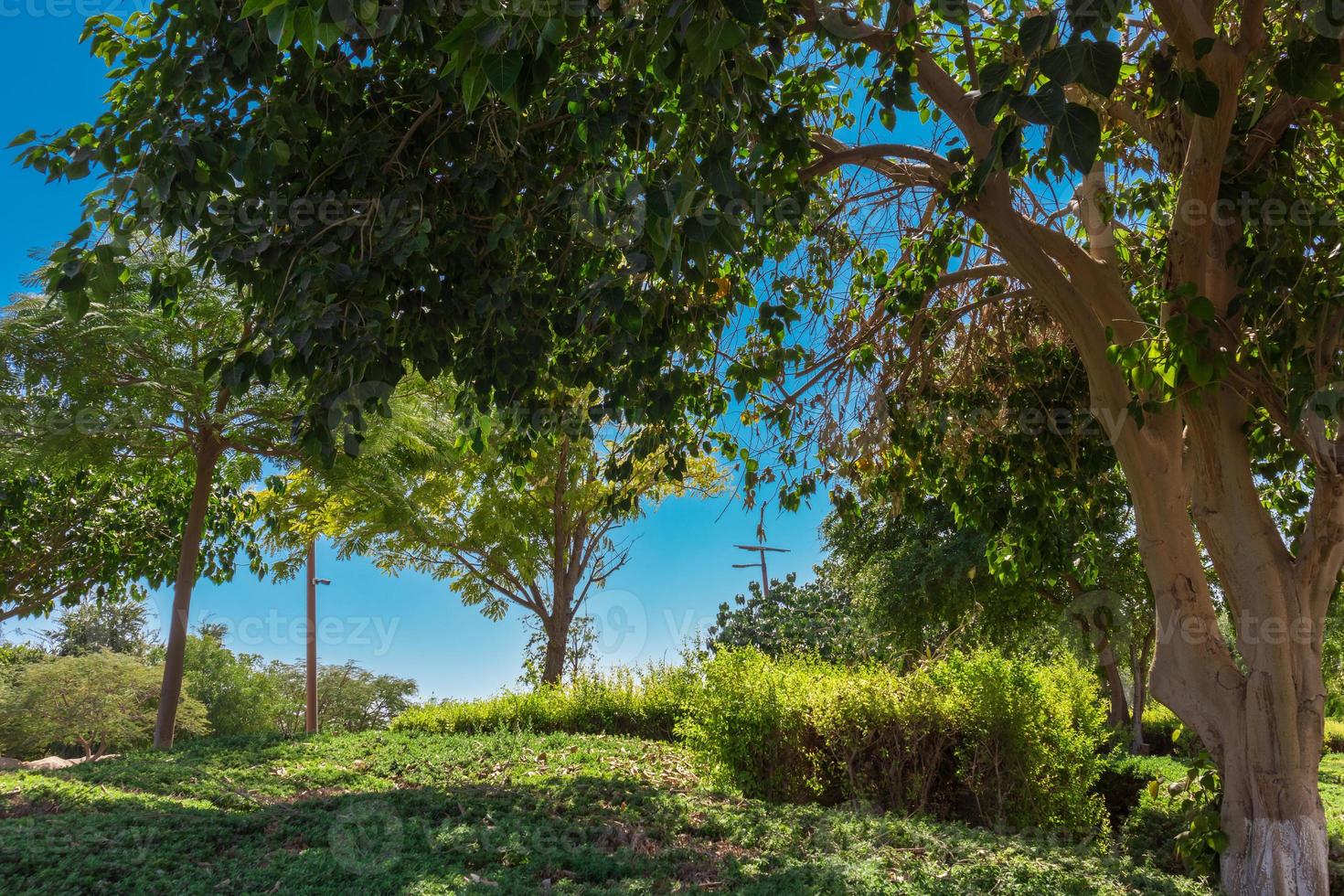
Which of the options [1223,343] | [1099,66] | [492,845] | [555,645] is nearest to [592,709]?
[555,645]

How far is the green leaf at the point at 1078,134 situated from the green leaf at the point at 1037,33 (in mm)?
168

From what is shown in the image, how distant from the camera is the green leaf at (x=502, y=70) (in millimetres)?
2271

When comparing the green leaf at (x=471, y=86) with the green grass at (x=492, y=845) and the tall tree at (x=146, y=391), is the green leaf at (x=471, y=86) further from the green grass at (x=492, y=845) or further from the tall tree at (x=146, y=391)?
the tall tree at (x=146, y=391)

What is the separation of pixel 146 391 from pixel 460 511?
7.60 metres

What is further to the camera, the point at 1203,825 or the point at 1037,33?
the point at 1203,825

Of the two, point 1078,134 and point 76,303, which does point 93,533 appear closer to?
point 76,303

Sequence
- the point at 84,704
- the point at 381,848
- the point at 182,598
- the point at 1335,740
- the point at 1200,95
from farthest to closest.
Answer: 1. the point at 1335,740
2. the point at 84,704
3. the point at 182,598
4. the point at 381,848
5. the point at 1200,95

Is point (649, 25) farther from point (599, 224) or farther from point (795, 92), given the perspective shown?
point (795, 92)

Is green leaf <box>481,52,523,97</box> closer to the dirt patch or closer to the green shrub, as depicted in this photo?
the dirt patch

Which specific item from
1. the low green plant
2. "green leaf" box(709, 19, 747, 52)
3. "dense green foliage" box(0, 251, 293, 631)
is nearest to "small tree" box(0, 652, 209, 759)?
"dense green foliage" box(0, 251, 293, 631)

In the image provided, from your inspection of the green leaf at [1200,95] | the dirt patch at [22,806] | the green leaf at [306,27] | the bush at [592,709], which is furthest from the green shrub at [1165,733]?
the green leaf at [306,27]

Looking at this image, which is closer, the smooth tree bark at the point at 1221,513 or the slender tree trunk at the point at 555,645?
the smooth tree bark at the point at 1221,513

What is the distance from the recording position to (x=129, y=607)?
30.5m

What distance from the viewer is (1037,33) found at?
90.6 inches
